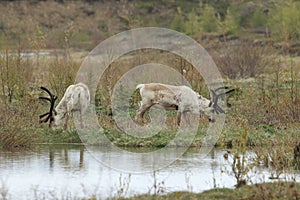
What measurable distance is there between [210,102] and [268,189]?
8.76 metres

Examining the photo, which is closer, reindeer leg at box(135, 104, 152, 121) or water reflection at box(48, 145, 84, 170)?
water reflection at box(48, 145, 84, 170)

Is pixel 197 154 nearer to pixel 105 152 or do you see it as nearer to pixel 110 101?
pixel 105 152

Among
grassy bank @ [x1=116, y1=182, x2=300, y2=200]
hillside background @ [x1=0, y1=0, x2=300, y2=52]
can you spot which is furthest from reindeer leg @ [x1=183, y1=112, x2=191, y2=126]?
hillside background @ [x1=0, y1=0, x2=300, y2=52]

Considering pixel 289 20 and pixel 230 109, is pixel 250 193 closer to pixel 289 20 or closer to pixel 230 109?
pixel 230 109

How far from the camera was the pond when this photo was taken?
10.8 m

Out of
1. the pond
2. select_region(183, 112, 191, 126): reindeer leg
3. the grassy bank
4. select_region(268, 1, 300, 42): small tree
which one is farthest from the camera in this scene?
select_region(268, 1, 300, 42): small tree

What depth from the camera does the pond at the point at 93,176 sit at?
10.8 metres

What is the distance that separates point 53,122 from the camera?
18.2 metres

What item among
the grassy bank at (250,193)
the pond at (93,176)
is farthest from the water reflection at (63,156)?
the grassy bank at (250,193)

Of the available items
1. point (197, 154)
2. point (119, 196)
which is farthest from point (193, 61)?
point (119, 196)

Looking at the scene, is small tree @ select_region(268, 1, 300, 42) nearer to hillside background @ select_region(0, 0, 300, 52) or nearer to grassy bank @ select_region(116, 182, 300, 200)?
hillside background @ select_region(0, 0, 300, 52)

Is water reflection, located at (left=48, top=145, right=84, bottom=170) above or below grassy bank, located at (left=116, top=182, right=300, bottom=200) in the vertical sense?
above

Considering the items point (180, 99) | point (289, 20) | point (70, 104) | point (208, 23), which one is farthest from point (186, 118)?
point (208, 23)

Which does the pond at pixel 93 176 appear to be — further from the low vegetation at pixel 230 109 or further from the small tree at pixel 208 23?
the small tree at pixel 208 23
